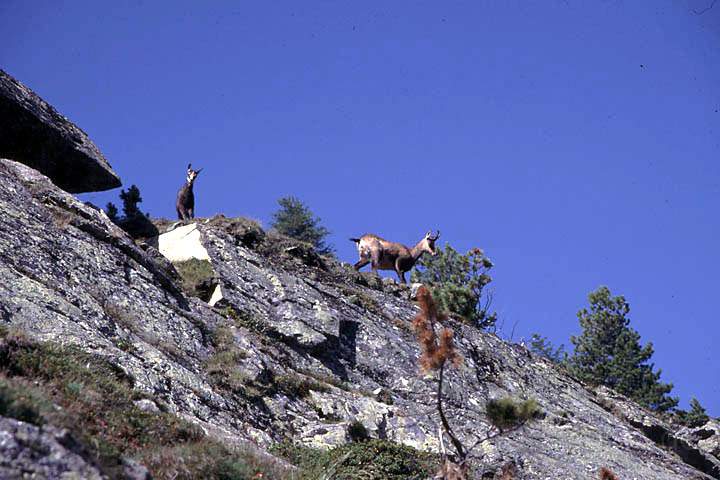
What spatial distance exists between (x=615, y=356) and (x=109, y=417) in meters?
32.2

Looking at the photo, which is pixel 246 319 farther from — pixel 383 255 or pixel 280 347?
pixel 383 255

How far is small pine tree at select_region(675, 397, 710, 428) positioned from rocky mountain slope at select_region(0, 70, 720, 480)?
0.85 m

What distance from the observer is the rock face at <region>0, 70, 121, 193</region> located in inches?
806

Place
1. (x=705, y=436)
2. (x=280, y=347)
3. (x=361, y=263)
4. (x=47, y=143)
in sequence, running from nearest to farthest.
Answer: (x=280, y=347), (x=47, y=143), (x=705, y=436), (x=361, y=263)

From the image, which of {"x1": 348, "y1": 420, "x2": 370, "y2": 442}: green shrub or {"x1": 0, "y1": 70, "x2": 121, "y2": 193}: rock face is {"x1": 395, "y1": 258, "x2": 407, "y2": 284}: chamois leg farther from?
{"x1": 348, "y1": 420, "x2": 370, "y2": 442}: green shrub

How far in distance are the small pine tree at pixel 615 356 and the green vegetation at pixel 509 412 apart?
25.1 metres

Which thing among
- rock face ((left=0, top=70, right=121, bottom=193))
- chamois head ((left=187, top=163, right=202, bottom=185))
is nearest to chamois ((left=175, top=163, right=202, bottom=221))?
chamois head ((left=187, top=163, right=202, bottom=185))

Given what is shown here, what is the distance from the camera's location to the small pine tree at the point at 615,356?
119ft

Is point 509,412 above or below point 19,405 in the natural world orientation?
above

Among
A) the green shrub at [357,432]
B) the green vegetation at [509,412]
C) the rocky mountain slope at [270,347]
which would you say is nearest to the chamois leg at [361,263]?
the rocky mountain slope at [270,347]

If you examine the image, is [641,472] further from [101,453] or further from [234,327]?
[101,453]

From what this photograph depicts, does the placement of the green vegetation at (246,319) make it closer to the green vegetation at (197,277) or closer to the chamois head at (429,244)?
the green vegetation at (197,277)

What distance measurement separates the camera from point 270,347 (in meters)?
19.1

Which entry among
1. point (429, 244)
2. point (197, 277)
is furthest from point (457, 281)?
point (197, 277)
